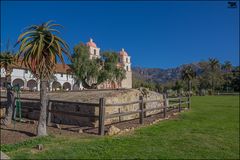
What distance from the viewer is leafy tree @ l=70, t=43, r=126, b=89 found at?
3656 cm

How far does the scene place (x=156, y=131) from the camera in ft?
28.6

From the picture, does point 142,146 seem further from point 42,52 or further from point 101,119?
point 42,52

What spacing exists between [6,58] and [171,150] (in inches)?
340

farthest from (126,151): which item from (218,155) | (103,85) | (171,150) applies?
(103,85)

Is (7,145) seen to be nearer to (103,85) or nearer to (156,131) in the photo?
(156,131)

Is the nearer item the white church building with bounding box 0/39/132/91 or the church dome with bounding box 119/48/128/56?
the white church building with bounding box 0/39/132/91

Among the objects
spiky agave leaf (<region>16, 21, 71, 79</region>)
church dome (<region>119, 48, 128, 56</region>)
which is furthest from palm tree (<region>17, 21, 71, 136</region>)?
church dome (<region>119, 48, 128, 56</region>)

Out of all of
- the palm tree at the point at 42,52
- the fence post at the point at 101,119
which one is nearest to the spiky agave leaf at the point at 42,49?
the palm tree at the point at 42,52

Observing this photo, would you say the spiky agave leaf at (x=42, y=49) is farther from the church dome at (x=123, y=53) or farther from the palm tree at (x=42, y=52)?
the church dome at (x=123, y=53)

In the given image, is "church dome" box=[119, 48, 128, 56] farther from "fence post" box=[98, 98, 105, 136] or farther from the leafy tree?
"fence post" box=[98, 98, 105, 136]

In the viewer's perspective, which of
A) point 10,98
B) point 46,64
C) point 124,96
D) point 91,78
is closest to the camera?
point 46,64

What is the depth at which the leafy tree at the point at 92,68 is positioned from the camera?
36.6 metres

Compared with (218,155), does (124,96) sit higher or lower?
higher

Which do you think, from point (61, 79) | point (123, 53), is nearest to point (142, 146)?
point (61, 79)
